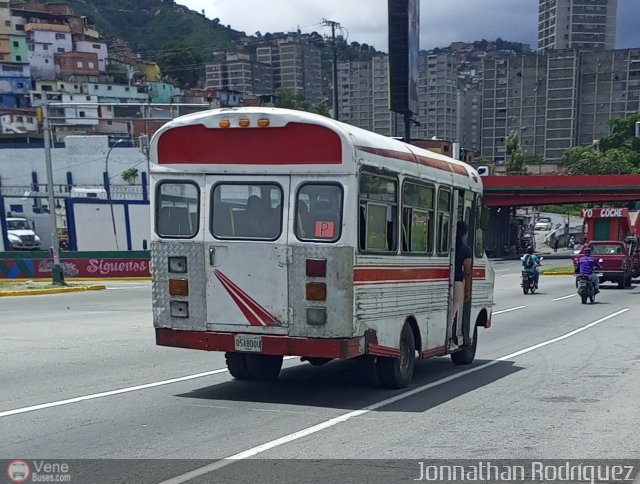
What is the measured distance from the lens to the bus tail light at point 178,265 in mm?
9359

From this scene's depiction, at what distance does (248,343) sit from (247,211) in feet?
4.95

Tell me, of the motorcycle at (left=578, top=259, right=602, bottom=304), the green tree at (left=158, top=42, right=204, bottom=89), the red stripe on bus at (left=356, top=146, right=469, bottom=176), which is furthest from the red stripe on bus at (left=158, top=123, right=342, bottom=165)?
the green tree at (left=158, top=42, right=204, bottom=89)

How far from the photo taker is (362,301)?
29.5ft

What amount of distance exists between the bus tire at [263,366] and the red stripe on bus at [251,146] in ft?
9.42

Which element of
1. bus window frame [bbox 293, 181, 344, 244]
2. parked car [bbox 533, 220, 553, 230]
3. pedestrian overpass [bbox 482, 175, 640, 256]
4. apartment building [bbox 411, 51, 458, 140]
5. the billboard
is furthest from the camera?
apartment building [bbox 411, 51, 458, 140]

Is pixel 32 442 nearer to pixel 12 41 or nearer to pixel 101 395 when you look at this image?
pixel 101 395

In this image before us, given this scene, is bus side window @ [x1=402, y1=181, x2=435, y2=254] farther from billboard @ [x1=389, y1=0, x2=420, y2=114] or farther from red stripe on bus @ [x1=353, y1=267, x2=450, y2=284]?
billboard @ [x1=389, y1=0, x2=420, y2=114]

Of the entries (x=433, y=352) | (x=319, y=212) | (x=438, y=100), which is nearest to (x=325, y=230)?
(x=319, y=212)

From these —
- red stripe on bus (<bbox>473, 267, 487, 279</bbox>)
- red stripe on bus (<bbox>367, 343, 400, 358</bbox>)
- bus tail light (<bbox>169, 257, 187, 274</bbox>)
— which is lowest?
red stripe on bus (<bbox>367, 343, 400, 358</bbox>)

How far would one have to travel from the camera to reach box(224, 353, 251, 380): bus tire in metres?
10.6

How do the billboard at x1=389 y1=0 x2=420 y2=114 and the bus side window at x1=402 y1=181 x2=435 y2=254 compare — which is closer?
the bus side window at x1=402 y1=181 x2=435 y2=254

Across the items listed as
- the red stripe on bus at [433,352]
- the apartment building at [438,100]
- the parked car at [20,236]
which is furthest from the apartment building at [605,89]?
the red stripe on bus at [433,352]

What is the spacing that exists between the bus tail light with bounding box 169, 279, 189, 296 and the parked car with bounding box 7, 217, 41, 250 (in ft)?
167

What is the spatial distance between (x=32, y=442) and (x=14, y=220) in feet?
194
